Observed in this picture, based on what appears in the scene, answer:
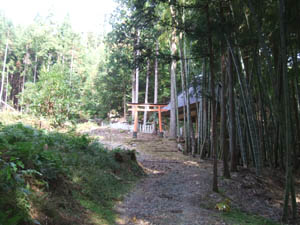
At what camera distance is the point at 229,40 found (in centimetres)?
461

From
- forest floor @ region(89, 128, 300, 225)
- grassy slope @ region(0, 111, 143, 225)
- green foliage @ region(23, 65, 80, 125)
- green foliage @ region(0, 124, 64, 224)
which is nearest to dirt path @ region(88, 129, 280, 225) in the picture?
forest floor @ region(89, 128, 300, 225)

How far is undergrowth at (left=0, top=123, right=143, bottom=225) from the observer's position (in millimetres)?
1765

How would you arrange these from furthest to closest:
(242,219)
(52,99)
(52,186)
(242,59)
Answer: (52,99) < (242,59) < (242,219) < (52,186)

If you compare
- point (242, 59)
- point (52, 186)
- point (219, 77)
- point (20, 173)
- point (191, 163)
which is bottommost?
point (191, 163)

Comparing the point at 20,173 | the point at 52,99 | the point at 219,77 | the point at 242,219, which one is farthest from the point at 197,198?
the point at 52,99

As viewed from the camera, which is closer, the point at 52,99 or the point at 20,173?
the point at 20,173

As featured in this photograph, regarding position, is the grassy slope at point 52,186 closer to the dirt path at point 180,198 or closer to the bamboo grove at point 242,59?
the dirt path at point 180,198

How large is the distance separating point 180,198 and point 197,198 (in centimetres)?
30

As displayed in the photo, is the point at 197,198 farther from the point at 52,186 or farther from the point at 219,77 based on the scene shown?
the point at 219,77

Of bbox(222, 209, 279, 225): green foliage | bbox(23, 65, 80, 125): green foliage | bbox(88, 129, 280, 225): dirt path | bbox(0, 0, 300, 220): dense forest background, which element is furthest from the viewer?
bbox(23, 65, 80, 125): green foliage

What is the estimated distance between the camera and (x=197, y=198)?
13.3 feet

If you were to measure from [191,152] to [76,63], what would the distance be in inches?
929

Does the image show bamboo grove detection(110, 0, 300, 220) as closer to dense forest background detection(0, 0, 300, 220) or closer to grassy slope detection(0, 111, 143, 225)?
dense forest background detection(0, 0, 300, 220)

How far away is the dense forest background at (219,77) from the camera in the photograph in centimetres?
429
